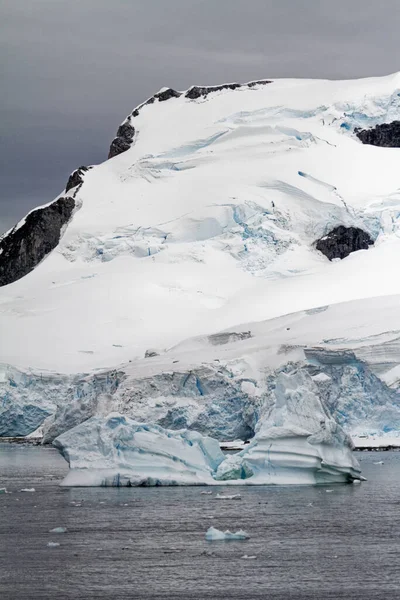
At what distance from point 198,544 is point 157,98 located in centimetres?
10054

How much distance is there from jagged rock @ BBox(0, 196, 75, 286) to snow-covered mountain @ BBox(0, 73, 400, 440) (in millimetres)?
195

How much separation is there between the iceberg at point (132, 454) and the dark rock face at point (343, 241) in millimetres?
55139

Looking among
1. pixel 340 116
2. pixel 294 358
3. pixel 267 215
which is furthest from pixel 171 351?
pixel 340 116

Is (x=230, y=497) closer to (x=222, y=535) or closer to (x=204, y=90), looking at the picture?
(x=222, y=535)

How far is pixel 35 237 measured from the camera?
96188 millimetres

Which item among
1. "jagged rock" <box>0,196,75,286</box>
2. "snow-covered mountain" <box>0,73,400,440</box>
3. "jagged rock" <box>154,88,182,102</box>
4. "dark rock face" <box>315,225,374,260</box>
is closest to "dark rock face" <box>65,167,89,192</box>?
"snow-covered mountain" <box>0,73,400,440</box>

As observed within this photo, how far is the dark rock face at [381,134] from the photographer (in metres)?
97.4

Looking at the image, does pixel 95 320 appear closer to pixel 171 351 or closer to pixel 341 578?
pixel 171 351

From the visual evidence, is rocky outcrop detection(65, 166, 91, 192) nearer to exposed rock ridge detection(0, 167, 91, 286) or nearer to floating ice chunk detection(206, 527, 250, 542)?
exposed rock ridge detection(0, 167, 91, 286)

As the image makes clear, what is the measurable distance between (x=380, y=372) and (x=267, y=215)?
120ft

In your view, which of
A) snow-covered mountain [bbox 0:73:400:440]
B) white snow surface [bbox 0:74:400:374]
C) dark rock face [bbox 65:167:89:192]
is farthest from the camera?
dark rock face [bbox 65:167:89:192]

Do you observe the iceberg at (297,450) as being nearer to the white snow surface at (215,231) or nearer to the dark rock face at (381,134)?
the white snow surface at (215,231)

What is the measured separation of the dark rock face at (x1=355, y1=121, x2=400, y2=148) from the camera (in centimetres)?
9738

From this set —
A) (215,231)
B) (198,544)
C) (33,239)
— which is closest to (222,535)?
(198,544)
